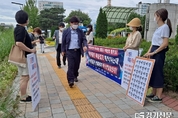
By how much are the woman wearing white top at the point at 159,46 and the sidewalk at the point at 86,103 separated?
1.49 ft

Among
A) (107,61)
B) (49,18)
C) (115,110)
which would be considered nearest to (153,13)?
(107,61)

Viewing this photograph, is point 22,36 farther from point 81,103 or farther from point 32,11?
point 32,11

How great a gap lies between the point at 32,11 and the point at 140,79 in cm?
2950

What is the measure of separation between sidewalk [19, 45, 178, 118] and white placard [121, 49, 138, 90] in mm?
205

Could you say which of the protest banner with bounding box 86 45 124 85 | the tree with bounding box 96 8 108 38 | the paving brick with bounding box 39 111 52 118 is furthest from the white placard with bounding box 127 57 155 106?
the tree with bounding box 96 8 108 38

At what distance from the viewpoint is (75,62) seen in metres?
4.88

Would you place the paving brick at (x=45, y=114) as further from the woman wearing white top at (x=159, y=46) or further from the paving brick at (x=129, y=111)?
the woman wearing white top at (x=159, y=46)

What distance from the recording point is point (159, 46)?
3.49 meters

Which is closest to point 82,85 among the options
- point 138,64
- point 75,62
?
point 75,62

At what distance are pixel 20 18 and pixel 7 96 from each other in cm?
139

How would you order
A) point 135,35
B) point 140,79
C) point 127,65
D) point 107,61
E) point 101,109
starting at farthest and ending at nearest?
point 107,61, point 127,65, point 135,35, point 140,79, point 101,109

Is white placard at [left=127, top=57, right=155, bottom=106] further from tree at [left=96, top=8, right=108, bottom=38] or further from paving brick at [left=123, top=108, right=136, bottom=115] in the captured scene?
tree at [left=96, top=8, right=108, bottom=38]

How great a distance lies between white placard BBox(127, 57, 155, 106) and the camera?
3449 millimetres

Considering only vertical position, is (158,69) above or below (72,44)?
below
